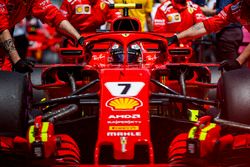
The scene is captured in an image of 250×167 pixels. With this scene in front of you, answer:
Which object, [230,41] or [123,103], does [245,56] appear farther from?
[230,41]

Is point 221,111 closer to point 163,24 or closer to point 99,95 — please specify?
point 99,95

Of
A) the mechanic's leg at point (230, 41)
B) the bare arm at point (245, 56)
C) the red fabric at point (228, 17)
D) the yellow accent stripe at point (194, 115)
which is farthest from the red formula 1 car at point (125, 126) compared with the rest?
the mechanic's leg at point (230, 41)

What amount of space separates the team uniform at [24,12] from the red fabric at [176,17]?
3.19 m

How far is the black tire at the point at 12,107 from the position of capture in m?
4.93

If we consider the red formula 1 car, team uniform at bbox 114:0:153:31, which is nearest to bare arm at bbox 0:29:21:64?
the red formula 1 car

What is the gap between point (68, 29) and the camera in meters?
7.08

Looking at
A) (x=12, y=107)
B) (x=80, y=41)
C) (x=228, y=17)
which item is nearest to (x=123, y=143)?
(x=12, y=107)

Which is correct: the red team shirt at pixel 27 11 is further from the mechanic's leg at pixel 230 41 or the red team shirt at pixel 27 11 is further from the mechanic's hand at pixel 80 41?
the mechanic's leg at pixel 230 41

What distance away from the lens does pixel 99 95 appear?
5152mm

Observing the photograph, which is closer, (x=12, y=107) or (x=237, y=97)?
(x=12, y=107)

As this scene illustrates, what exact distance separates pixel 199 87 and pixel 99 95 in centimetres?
180

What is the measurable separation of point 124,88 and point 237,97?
2.72ft

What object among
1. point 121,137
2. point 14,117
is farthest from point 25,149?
point 121,137

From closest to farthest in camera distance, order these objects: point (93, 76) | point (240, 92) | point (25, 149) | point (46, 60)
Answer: point (25, 149)
point (240, 92)
point (93, 76)
point (46, 60)
